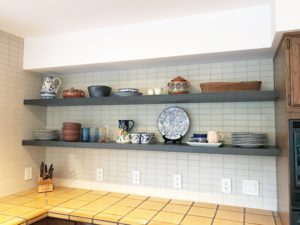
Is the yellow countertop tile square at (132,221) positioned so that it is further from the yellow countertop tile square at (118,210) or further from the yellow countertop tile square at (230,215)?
the yellow countertop tile square at (230,215)

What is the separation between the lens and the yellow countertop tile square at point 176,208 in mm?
1793

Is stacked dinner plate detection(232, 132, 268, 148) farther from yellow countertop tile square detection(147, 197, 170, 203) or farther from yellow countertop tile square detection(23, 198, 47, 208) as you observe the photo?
yellow countertop tile square detection(23, 198, 47, 208)

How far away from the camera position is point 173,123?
6.79ft

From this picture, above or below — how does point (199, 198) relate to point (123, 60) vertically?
below

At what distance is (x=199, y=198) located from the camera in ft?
6.53

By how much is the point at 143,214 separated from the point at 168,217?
17 centimetres

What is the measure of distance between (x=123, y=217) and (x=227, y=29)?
4.60 feet

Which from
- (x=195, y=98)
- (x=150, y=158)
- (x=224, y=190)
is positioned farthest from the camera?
(x=150, y=158)

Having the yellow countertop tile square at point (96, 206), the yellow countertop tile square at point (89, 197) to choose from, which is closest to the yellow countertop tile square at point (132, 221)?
the yellow countertop tile square at point (96, 206)

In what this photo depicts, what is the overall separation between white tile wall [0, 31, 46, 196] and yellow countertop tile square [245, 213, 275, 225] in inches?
73.3

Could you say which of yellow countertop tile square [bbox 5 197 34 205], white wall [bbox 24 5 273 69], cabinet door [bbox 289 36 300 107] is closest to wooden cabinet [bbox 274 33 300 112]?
cabinet door [bbox 289 36 300 107]

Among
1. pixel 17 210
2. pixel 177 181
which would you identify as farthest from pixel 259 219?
Answer: pixel 17 210

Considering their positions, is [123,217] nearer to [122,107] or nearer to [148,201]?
[148,201]

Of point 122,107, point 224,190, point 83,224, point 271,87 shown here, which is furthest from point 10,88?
point 271,87
